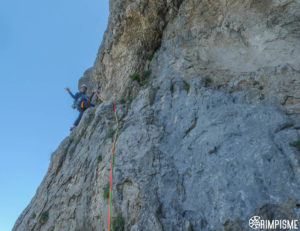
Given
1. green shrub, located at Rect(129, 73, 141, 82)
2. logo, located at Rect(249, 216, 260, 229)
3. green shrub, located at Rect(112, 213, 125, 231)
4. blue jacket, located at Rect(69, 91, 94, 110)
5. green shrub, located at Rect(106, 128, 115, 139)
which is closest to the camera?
logo, located at Rect(249, 216, 260, 229)

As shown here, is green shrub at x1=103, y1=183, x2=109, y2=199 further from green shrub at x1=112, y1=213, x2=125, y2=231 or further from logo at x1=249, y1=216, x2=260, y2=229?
logo at x1=249, y1=216, x2=260, y2=229

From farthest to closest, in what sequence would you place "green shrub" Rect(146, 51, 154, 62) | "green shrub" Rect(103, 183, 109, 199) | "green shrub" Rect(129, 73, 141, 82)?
"green shrub" Rect(146, 51, 154, 62) < "green shrub" Rect(129, 73, 141, 82) < "green shrub" Rect(103, 183, 109, 199)

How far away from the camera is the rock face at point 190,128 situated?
575cm

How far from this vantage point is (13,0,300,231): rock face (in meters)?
5.75

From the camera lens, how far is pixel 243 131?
6.64 meters

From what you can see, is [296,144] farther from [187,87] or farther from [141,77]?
[141,77]

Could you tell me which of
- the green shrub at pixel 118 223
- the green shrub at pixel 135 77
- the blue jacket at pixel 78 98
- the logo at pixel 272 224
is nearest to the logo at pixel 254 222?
the logo at pixel 272 224

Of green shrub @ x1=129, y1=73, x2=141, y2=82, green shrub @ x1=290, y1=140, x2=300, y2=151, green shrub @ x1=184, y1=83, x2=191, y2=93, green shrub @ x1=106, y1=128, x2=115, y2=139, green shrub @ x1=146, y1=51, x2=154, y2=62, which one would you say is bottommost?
green shrub @ x1=290, y1=140, x2=300, y2=151

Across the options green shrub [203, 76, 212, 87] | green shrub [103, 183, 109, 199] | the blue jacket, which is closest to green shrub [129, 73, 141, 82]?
green shrub [203, 76, 212, 87]

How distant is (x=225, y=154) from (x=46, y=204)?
23.0 feet

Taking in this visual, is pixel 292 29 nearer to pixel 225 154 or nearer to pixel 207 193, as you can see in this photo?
pixel 225 154

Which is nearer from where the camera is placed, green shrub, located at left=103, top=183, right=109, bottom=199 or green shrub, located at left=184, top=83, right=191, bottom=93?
green shrub, located at left=103, top=183, right=109, bottom=199

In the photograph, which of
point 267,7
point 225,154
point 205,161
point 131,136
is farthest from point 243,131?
point 267,7

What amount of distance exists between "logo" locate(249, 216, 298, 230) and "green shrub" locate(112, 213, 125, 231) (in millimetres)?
3111
